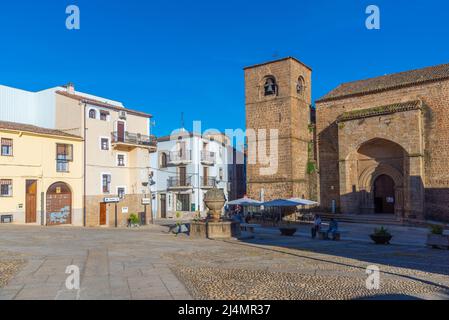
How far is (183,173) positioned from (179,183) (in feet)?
3.49

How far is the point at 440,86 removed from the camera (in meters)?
24.7

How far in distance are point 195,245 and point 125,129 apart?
1918 cm

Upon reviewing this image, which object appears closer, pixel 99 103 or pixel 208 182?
pixel 99 103

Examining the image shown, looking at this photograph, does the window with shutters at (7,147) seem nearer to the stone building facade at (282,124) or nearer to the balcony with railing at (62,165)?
the balcony with railing at (62,165)

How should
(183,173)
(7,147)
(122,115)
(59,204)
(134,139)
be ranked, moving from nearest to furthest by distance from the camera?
(7,147) < (59,204) < (122,115) < (134,139) < (183,173)

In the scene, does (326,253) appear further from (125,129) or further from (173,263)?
(125,129)

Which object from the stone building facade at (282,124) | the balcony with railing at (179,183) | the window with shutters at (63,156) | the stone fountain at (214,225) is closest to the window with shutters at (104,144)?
the window with shutters at (63,156)

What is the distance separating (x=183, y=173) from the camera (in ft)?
125

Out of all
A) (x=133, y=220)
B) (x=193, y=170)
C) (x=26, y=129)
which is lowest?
(x=133, y=220)

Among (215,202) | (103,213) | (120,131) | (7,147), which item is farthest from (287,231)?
(120,131)

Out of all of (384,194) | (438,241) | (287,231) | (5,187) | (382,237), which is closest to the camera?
(438,241)

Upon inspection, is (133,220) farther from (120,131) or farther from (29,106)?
(29,106)

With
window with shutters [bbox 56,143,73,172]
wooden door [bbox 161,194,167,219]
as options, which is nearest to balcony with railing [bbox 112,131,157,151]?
window with shutters [bbox 56,143,73,172]

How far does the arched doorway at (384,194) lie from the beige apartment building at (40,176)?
20.8 meters
